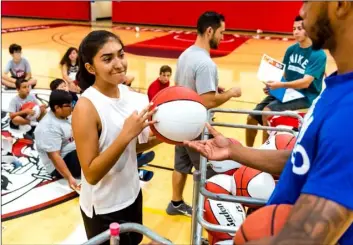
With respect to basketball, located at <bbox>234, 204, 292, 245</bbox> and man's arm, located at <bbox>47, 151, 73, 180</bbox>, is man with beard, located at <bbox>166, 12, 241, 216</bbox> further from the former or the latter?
basketball, located at <bbox>234, 204, 292, 245</bbox>

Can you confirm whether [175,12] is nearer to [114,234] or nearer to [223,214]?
[223,214]

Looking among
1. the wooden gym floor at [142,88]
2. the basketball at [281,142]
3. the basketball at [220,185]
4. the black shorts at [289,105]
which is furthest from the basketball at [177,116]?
the black shorts at [289,105]

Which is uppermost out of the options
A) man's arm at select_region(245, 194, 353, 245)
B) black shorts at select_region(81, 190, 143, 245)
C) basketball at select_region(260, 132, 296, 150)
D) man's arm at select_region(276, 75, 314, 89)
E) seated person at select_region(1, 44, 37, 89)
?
man's arm at select_region(245, 194, 353, 245)

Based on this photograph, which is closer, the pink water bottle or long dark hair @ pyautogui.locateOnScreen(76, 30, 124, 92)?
the pink water bottle

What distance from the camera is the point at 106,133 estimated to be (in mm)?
2047

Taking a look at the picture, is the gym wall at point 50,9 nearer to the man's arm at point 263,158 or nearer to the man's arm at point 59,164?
the man's arm at point 59,164

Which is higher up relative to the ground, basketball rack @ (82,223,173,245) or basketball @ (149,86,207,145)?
basketball @ (149,86,207,145)

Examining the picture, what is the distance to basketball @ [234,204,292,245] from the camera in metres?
1.11

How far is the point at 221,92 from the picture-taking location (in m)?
3.84

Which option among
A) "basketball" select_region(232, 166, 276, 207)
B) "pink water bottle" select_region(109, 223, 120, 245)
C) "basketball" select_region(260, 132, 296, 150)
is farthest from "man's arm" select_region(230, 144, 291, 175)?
Answer: "basketball" select_region(260, 132, 296, 150)

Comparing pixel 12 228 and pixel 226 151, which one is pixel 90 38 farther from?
pixel 12 228

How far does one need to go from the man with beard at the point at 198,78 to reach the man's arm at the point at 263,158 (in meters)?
1.59

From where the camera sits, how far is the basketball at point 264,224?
111 centimetres

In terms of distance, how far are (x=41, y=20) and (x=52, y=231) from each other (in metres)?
15.7
